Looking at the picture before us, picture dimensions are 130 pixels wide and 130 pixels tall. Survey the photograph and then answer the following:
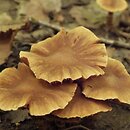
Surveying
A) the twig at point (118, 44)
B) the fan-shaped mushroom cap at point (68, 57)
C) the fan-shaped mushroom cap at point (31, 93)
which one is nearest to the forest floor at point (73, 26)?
the twig at point (118, 44)

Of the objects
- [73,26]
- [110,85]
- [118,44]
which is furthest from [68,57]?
[73,26]

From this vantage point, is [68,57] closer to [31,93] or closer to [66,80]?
[66,80]

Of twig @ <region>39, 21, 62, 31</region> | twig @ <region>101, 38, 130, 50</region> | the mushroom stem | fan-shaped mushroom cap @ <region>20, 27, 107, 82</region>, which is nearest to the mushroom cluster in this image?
fan-shaped mushroom cap @ <region>20, 27, 107, 82</region>

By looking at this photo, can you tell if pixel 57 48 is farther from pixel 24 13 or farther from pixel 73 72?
pixel 24 13

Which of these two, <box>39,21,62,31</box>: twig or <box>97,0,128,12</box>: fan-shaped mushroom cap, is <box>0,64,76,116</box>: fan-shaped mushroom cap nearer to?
<box>39,21,62,31</box>: twig

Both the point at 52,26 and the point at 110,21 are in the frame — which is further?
the point at 110,21

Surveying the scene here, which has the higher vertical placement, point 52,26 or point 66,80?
point 66,80

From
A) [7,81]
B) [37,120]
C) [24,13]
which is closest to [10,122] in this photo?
[37,120]
